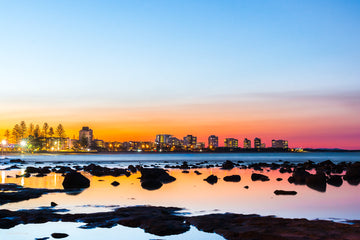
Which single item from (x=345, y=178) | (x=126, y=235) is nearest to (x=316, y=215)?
(x=126, y=235)

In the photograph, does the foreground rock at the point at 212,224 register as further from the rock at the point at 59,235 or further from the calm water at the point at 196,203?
the rock at the point at 59,235

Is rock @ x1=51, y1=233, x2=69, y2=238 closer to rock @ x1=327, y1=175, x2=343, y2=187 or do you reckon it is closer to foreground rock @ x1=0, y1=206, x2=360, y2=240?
foreground rock @ x1=0, y1=206, x2=360, y2=240

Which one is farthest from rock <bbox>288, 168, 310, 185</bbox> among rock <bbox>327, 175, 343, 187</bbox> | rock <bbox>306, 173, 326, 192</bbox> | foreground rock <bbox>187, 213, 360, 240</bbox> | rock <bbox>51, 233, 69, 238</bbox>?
rock <bbox>51, 233, 69, 238</bbox>

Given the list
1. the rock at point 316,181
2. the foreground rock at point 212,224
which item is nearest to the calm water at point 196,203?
the foreground rock at point 212,224

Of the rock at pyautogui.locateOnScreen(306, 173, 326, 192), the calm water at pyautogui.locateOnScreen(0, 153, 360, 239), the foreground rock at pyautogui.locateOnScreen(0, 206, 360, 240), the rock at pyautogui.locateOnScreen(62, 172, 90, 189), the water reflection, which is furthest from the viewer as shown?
the rock at pyautogui.locateOnScreen(306, 173, 326, 192)

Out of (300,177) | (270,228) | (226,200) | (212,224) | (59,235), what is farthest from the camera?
(300,177)

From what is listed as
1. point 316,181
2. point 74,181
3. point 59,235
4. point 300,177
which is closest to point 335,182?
point 300,177

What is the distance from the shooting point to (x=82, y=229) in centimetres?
1631

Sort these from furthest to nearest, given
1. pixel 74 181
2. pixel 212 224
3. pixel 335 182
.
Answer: pixel 335 182 → pixel 74 181 → pixel 212 224

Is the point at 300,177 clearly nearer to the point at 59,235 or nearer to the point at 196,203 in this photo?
the point at 196,203

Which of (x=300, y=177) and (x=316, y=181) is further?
(x=300, y=177)

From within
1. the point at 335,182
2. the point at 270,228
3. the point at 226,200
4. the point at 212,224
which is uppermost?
the point at 270,228

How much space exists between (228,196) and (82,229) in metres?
15.7

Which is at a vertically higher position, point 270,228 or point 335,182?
point 270,228
